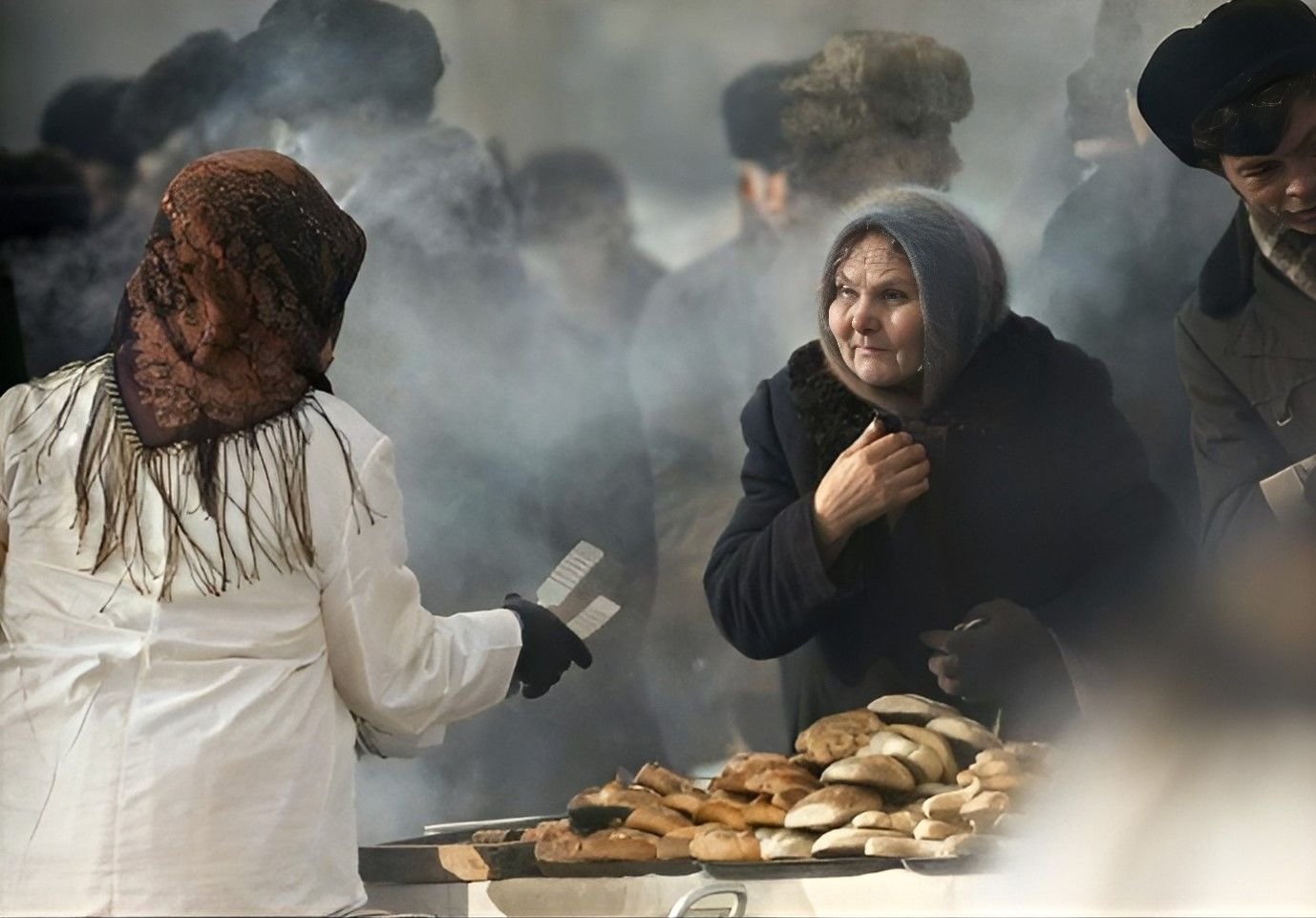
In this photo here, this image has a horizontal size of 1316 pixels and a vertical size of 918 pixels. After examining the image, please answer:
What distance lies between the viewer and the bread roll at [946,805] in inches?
125

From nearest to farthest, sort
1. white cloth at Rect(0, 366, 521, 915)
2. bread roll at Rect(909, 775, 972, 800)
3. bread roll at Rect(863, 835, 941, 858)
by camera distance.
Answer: white cloth at Rect(0, 366, 521, 915) < bread roll at Rect(863, 835, 941, 858) < bread roll at Rect(909, 775, 972, 800)

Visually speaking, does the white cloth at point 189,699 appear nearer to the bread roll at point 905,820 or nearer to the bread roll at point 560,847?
the bread roll at point 560,847

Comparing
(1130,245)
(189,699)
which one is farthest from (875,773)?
(189,699)

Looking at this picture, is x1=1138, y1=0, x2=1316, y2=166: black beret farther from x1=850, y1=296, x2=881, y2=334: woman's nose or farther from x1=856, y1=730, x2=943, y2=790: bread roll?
x1=856, y1=730, x2=943, y2=790: bread roll

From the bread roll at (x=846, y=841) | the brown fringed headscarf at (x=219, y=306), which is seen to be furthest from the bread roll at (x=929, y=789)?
the brown fringed headscarf at (x=219, y=306)

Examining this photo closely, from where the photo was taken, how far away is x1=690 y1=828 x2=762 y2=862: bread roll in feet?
10.5

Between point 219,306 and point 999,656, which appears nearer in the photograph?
point 219,306

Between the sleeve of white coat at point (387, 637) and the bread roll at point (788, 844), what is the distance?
64cm

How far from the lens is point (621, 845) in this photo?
3311 millimetres

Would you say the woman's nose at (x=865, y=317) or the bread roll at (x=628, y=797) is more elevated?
the woman's nose at (x=865, y=317)

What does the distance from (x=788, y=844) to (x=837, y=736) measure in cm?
26

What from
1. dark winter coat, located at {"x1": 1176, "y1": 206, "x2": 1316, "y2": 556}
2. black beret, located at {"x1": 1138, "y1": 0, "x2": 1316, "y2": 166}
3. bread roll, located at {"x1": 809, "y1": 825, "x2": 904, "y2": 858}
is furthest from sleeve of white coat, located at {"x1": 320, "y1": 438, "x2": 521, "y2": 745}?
black beret, located at {"x1": 1138, "y1": 0, "x2": 1316, "y2": 166}

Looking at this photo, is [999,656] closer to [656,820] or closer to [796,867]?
[796,867]

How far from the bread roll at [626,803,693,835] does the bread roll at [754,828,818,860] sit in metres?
0.19
